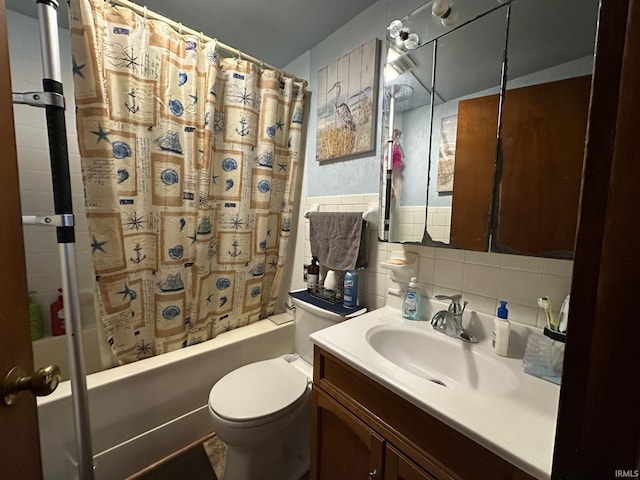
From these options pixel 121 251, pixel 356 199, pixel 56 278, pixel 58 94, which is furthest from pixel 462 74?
pixel 56 278

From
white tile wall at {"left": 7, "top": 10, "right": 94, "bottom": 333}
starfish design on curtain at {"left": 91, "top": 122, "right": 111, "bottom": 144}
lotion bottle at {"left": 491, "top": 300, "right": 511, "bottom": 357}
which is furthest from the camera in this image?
white tile wall at {"left": 7, "top": 10, "right": 94, "bottom": 333}

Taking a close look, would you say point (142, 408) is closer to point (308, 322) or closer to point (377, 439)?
point (308, 322)

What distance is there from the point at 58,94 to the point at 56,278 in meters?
1.45

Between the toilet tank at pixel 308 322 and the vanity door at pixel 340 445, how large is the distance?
0.35m

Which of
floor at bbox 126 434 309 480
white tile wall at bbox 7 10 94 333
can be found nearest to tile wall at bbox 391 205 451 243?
floor at bbox 126 434 309 480

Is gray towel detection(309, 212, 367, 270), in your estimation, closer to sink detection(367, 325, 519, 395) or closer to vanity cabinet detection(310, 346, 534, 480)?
sink detection(367, 325, 519, 395)

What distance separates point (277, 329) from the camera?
1.66m

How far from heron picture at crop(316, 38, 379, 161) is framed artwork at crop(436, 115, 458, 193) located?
1.22ft

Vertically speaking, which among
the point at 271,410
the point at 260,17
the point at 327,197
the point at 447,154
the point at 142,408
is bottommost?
the point at 142,408

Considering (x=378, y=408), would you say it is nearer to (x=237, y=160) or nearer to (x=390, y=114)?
(x=390, y=114)

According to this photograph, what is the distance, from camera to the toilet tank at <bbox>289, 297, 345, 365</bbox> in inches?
50.7

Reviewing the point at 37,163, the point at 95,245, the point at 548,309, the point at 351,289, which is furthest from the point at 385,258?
the point at 37,163

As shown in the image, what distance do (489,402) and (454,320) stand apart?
14.4 inches

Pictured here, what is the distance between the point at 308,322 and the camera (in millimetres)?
1402
